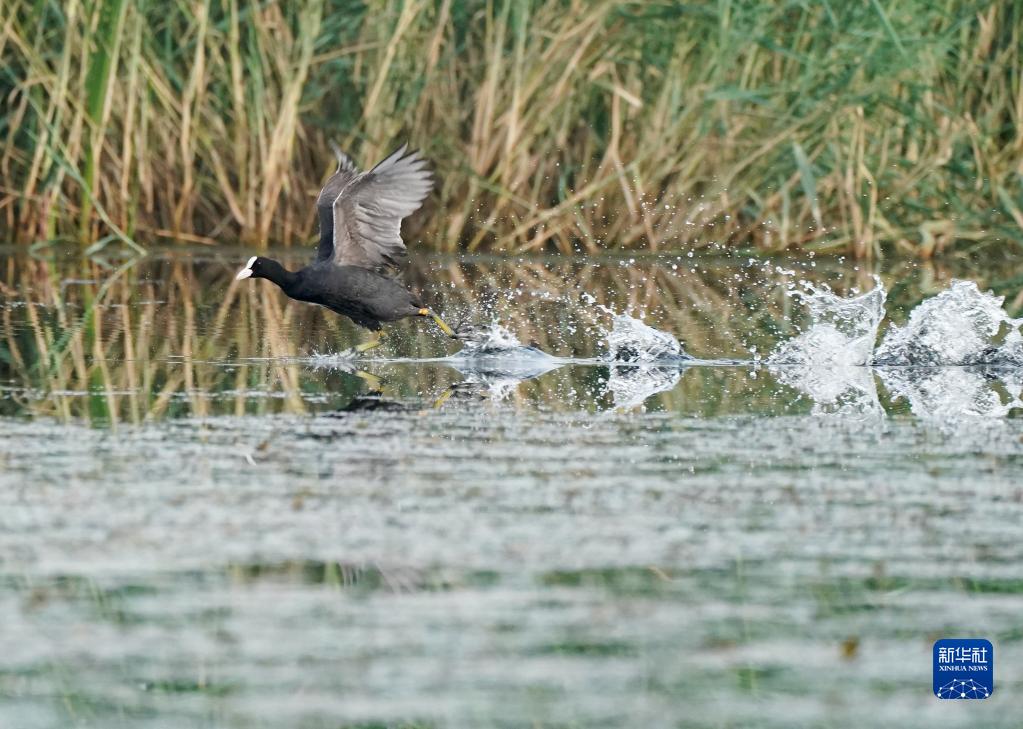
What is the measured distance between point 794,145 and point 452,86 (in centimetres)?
217

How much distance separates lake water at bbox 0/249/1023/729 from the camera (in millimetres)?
3137

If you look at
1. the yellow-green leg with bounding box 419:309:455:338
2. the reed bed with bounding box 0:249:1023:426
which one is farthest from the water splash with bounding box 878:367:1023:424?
the yellow-green leg with bounding box 419:309:455:338

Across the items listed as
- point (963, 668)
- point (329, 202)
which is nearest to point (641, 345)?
point (329, 202)

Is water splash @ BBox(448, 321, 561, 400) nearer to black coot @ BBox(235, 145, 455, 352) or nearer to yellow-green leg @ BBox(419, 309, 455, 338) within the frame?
yellow-green leg @ BBox(419, 309, 455, 338)

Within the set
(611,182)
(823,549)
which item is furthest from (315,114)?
(823,549)

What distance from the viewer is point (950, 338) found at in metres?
7.27

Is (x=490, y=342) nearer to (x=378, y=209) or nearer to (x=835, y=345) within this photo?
(x=378, y=209)

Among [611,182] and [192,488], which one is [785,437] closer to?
[192,488]

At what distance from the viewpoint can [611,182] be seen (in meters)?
12.1

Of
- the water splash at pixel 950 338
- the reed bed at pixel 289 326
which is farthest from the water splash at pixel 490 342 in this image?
the water splash at pixel 950 338

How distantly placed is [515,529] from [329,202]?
4188mm

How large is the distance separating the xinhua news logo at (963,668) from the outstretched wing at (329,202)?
16.1 ft

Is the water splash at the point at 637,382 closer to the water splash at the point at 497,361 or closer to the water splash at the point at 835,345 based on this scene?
the water splash at the point at 497,361

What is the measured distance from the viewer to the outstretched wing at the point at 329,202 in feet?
26.2
